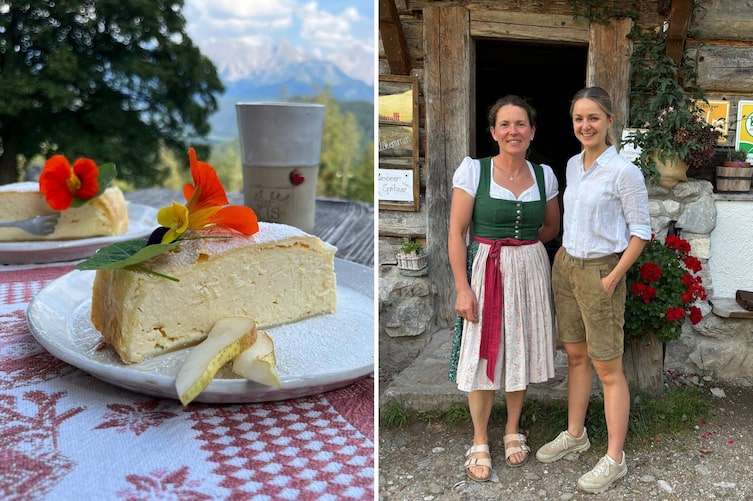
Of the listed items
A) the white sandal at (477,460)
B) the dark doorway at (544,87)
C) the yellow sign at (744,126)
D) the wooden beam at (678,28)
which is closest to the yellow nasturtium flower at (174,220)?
the white sandal at (477,460)

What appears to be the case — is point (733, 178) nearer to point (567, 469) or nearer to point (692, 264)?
point (692, 264)

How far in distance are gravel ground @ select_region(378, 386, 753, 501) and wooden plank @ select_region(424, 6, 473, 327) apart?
0.75 metres

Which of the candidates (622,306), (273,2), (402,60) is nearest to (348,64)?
(273,2)

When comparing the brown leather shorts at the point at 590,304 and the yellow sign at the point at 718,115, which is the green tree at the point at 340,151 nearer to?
the yellow sign at the point at 718,115

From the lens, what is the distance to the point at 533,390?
2.17 metres

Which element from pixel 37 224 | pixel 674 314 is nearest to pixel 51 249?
pixel 37 224

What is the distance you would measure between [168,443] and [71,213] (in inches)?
51.1

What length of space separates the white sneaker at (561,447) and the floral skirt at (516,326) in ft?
0.73

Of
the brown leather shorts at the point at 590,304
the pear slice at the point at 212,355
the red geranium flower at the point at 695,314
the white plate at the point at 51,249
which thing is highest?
the white plate at the point at 51,249

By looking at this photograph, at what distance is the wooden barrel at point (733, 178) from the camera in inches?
90.0

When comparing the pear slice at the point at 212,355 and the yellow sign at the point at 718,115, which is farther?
the yellow sign at the point at 718,115

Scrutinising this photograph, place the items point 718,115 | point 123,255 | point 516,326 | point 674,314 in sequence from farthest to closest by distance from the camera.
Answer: point 718,115 → point 674,314 → point 516,326 → point 123,255

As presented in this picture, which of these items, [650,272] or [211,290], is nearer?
[211,290]

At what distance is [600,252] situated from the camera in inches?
65.5
